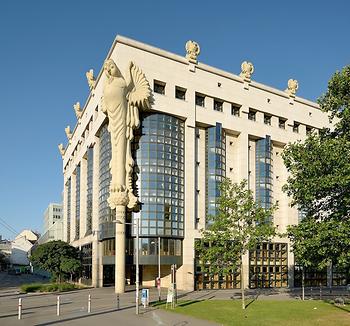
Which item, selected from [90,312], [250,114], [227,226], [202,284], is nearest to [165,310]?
[90,312]

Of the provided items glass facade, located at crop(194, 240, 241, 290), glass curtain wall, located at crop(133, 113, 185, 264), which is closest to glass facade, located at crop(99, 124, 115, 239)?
glass curtain wall, located at crop(133, 113, 185, 264)

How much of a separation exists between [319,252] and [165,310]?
1156 centimetres

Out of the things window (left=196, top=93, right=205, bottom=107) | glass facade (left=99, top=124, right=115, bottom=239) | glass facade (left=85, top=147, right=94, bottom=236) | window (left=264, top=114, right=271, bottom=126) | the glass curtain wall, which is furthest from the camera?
glass facade (left=85, top=147, right=94, bottom=236)

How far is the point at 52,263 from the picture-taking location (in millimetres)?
65812

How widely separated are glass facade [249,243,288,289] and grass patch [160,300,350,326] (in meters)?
28.4

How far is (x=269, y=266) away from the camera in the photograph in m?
67.4

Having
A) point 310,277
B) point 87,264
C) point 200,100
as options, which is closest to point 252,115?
point 200,100

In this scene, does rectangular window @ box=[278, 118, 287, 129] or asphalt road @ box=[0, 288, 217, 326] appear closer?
asphalt road @ box=[0, 288, 217, 326]

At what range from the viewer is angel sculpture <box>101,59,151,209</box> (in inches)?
2153

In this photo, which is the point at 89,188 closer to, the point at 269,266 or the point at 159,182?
the point at 159,182

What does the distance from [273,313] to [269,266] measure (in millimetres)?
37414

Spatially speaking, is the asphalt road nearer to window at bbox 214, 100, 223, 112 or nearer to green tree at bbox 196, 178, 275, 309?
green tree at bbox 196, 178, 275, 309

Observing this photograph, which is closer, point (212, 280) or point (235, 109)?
point (212, 280)

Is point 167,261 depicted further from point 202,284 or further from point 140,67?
point 140,67
